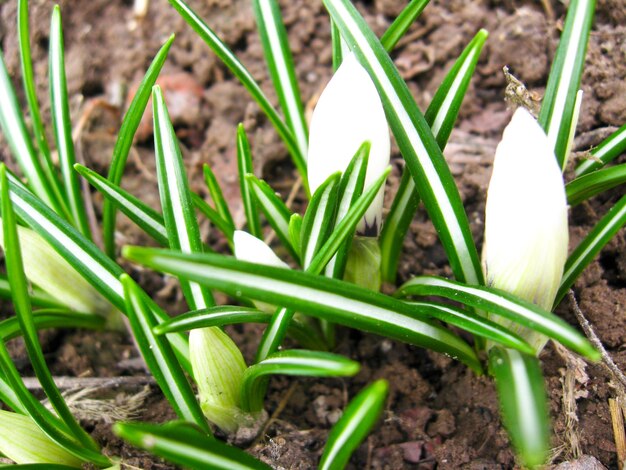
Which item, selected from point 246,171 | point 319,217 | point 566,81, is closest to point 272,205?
point 246,171

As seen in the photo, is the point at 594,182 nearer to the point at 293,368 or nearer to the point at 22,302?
the point at 293,368

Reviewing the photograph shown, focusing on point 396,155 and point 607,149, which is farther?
point 396,155

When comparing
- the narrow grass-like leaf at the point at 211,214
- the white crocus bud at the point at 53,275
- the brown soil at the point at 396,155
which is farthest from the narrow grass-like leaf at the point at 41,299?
the narrow grass-like leaf at the point at 211,214

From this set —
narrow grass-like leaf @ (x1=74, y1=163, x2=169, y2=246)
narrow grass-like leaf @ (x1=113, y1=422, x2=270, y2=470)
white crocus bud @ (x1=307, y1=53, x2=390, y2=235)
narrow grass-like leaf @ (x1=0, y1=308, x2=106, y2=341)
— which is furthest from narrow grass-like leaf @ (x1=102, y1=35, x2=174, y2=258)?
narrow grass-like leaf @ (x1=113, y1=422, x2=270, y2=470)

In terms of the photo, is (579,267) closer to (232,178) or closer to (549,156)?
(549,156)

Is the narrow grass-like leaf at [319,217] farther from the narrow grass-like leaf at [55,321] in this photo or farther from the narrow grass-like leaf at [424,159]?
the narrow grass-like leaf at [55,321]

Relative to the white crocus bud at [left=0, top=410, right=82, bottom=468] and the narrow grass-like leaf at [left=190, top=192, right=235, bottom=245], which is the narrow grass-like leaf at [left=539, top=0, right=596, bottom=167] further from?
the white crocus bud at [left=0, top=410, right=82, bottom=468]
